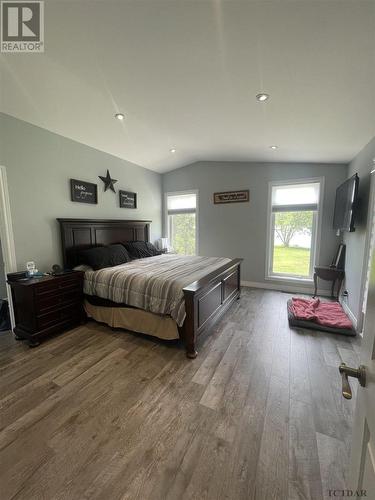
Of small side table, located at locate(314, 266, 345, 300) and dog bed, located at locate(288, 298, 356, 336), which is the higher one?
small side table, located at locate(314, 266, 345, 300)

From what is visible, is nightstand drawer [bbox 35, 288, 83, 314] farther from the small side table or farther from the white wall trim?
the small side table

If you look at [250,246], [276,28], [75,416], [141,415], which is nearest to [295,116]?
[276,28]

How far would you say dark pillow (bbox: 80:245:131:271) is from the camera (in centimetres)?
320

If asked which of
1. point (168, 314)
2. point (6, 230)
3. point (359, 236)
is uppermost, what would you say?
point (6, 230)

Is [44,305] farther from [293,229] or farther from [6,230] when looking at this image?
[293,229]

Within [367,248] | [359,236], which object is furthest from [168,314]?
[359,236]

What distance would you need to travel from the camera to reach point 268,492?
3.69 ft

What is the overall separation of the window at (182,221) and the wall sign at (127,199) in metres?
1.17

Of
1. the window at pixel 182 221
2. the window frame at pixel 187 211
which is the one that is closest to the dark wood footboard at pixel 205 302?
the window frame at pixel 187 211

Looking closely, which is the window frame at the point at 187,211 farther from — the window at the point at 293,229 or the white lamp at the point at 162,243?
the window at the point at 293,229

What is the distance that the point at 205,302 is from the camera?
2531 millimetres

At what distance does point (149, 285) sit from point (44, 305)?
127 cm

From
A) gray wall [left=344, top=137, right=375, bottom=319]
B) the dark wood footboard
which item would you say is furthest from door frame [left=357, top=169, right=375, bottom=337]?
the dark wood footboard

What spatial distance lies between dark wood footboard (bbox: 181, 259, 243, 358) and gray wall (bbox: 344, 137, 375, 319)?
1.67 meters
